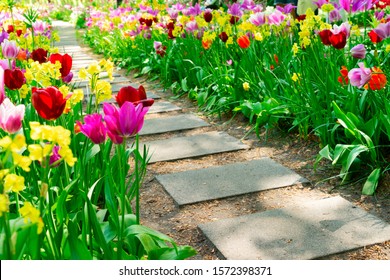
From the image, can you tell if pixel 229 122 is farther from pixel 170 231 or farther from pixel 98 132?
pixel 98 132

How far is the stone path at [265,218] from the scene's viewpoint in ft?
6.50

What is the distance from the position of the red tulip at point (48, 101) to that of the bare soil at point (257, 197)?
0.81m

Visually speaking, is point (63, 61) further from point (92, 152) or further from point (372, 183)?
point (372, 183)

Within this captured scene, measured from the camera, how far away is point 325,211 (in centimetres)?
227

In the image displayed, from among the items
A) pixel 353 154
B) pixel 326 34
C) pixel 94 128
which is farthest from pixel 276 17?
pixel 94 128

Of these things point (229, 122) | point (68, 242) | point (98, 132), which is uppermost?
point (98, 132)

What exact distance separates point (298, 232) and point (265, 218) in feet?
0.57

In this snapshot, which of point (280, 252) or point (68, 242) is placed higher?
point (68, 242)

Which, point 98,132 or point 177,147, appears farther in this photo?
point 177,147

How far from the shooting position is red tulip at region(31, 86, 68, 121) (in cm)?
143

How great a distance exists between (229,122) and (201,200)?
1413 millimetres

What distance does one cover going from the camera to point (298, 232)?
2.09m

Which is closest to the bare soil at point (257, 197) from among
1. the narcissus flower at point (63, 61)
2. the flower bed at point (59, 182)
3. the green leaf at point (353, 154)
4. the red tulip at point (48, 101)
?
the green leaf at point (353, 154)

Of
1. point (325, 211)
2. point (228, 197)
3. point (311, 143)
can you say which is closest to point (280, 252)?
point (325, 211)
